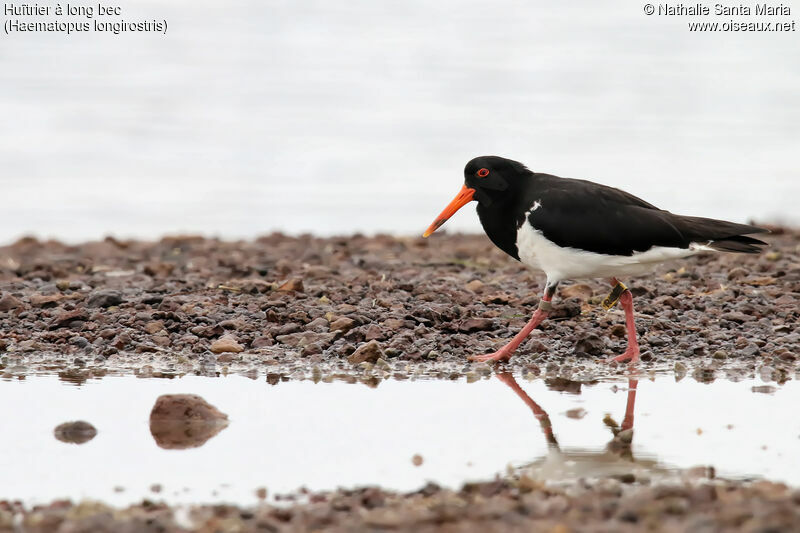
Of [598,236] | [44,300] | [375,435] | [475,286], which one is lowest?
[375,435]

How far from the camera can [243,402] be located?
20.5ft

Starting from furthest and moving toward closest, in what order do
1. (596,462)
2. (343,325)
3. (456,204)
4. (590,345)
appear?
(456,204)
(343,325)
(590,345)
(596,462)

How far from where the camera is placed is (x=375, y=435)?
5.50m

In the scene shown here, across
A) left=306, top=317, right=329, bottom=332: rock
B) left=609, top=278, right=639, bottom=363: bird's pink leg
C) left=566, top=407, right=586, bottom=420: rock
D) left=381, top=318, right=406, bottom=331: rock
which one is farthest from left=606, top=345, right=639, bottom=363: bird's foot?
left=306, top=317, right=329, bottom=332: rock

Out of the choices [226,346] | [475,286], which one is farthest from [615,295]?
[226,346]

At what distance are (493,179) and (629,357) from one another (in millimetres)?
1783

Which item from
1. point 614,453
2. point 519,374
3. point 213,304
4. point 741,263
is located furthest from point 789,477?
point 741,263

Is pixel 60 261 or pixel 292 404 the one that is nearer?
pixel 292 404

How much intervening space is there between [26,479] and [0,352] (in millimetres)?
3160

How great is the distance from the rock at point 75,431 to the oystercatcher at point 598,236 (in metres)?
2.86

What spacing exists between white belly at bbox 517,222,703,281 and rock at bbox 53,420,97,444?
3.55 meters

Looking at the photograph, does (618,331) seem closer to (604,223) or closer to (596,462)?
(604,223)

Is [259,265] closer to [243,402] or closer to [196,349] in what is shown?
[196,349]

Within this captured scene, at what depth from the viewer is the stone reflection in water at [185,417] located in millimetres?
5645
